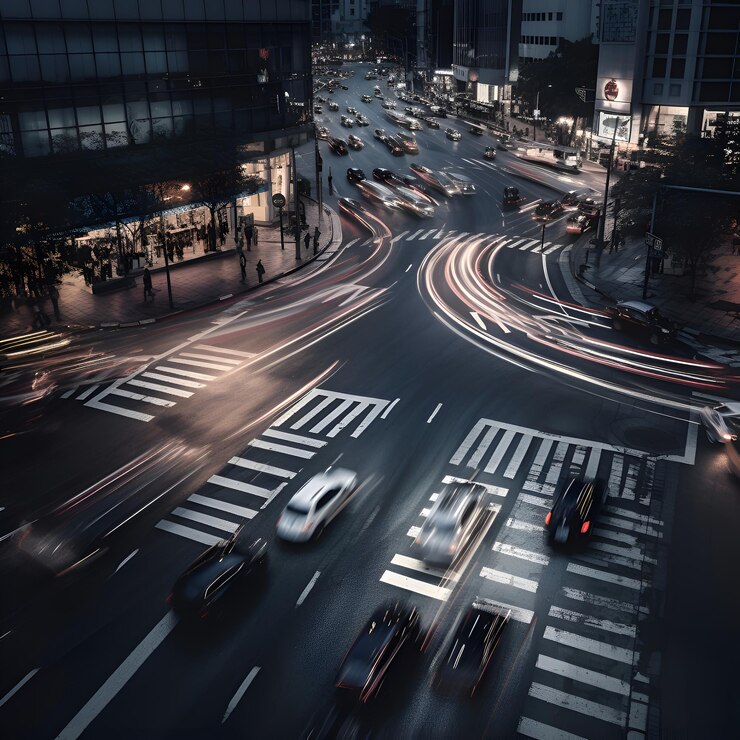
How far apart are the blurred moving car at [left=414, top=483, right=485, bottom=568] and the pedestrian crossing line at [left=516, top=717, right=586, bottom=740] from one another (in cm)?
546

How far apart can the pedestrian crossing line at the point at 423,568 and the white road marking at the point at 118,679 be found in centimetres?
640

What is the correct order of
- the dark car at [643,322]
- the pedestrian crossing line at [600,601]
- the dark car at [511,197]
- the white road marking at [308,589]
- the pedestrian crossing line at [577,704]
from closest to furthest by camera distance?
the pedestrian crossing line at [577,704]
the pedestrian crossing line at [600,601]
the white road marking at [308,589]
the dark car at [643,322]
the dark car at [511,197]

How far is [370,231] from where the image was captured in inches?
2530

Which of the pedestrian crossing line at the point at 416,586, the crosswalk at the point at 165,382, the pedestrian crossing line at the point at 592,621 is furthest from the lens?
the crosswalk at the point at 165,382

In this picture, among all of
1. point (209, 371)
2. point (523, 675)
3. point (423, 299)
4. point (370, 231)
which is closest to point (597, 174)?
point (370, 231)

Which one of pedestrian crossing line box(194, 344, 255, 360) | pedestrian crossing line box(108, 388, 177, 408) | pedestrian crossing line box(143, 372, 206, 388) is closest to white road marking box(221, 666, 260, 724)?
pedestrian crossing line box(108, 388, 177, 408)

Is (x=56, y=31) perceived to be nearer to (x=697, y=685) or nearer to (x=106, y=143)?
(x=106, y=143)

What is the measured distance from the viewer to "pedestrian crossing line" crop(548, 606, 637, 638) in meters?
18.8

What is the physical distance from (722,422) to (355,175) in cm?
6127

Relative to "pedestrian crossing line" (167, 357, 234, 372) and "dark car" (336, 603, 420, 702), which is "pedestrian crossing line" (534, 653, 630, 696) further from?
"pedestrian crossing line" (167, 357, 234, 372)

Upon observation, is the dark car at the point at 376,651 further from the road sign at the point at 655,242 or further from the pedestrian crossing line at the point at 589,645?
the road sign at the point at 655,242

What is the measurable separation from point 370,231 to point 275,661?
165 feet

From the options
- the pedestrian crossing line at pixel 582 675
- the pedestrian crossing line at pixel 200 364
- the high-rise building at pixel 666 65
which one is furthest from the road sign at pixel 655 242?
the high-rise building at pixel 666 65

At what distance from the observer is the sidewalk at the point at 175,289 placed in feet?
138
